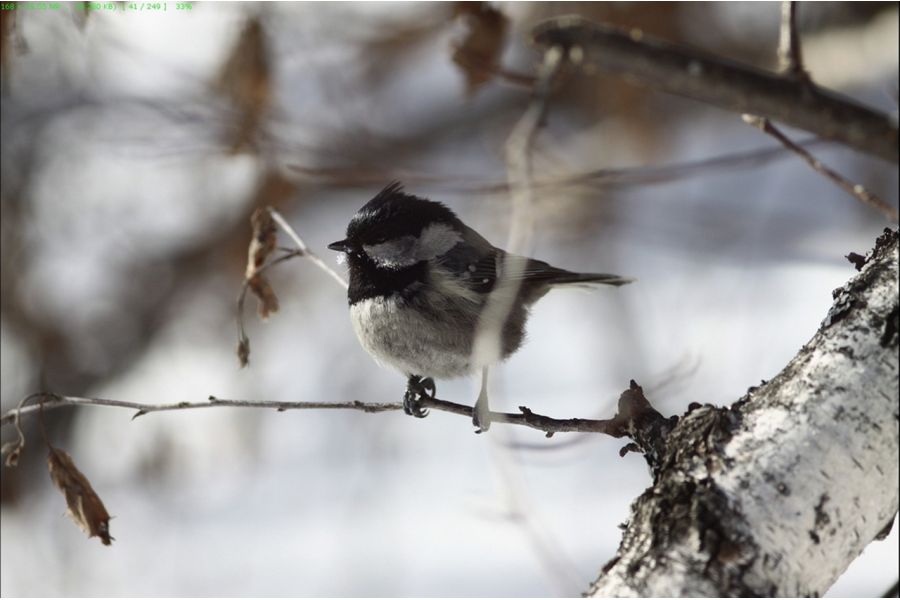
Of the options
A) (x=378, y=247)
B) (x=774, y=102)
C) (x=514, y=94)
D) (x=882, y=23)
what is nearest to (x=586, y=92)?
(x=514, y=94)

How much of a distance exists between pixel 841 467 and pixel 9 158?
6.08 m

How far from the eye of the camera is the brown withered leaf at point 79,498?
223 cm

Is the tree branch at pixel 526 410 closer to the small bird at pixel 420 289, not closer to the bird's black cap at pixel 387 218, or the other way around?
the small bird at pixel 420 289

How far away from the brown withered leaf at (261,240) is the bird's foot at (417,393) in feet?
2.25

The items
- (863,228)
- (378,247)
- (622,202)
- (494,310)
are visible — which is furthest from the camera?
(863,228)

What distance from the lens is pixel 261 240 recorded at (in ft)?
8.93

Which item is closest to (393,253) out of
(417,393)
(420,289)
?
(420,289)

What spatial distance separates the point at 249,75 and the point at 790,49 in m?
3.49

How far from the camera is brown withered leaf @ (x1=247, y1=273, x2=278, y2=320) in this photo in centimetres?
269

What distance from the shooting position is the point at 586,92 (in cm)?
639

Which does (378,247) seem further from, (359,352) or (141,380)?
(141,380)

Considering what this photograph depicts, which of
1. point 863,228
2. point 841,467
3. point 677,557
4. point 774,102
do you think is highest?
point 863,228

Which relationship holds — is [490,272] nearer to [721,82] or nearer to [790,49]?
[790,49]

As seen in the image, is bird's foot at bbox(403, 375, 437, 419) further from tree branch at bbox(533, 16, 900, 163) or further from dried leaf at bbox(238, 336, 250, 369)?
tree branch at bbox(533, 16, 900, 163)
